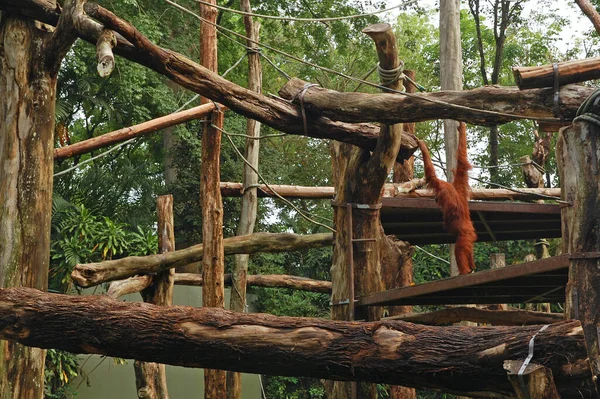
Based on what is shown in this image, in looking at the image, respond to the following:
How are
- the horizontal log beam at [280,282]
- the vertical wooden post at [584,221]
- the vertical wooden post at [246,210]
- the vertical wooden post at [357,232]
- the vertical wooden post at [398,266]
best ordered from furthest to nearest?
the horizontal log beam at [280,282] → the vertical wooden post at [246,210] → the vertical wooden post at [398,266] → the vertical wooden post at [357,232] → the vertical wooden post at [584,221]

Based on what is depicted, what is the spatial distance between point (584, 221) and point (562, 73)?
0.98m

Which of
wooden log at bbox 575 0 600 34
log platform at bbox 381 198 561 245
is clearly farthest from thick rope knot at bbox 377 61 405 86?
wooden log at bbox 575 0 600 34

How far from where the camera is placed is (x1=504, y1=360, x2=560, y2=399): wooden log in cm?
337

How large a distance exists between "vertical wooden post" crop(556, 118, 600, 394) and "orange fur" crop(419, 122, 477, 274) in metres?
2.21

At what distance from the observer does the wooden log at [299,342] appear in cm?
359

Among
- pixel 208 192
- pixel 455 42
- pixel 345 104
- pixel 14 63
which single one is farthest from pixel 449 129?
pixel 14 63

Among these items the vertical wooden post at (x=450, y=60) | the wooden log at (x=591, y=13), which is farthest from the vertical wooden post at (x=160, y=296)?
the wooden log at (x=591, y=13)

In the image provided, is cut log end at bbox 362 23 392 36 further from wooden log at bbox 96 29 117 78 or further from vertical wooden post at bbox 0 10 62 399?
vertical wooden post at bbox 0 10 62 399

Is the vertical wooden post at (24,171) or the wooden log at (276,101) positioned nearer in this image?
the wooden log at (276,101)

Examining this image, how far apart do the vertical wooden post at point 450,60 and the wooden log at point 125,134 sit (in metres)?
3.20

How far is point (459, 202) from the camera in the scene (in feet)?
23.3

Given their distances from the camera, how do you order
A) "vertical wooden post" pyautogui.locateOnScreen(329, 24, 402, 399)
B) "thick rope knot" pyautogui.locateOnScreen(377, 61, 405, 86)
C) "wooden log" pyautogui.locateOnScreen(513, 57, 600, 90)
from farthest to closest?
"vertical wooden post" pyautogui.locateOnScreen(329, 24, 402, 399) → "thick rope knot" pyautogui.locateOnScreen(377, 61, 405, 86) → "wooden log" pyautogui.locateOnScreen(513, 57, 600, 90)

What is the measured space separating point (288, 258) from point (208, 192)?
359 inches

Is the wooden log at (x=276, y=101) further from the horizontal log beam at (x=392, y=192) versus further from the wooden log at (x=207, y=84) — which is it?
the horizontal log beam at (x=392, y=192)
